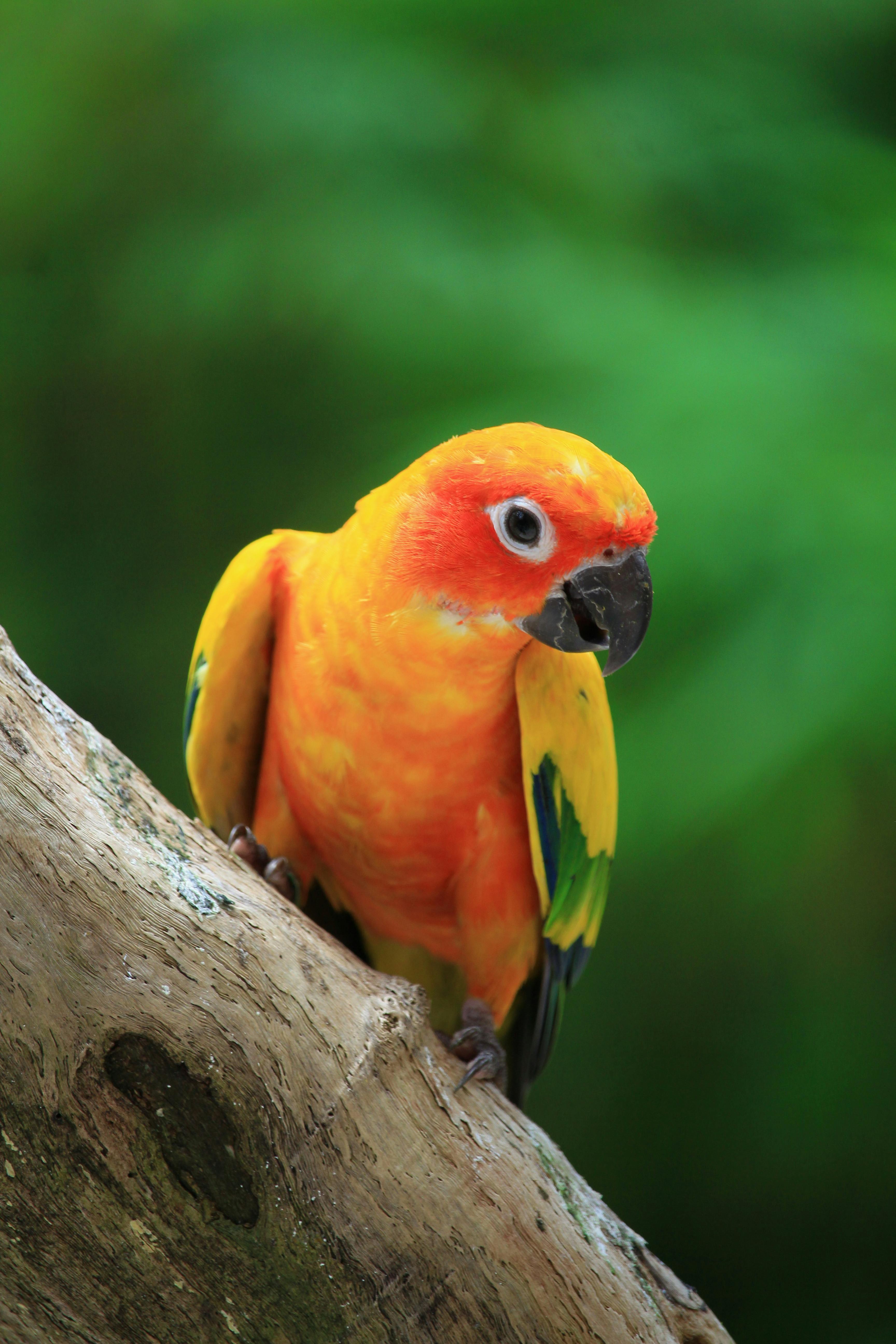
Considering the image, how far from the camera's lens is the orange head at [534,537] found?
1.00 m

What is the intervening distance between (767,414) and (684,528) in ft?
0.90

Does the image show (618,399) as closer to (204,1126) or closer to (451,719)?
(451,719)

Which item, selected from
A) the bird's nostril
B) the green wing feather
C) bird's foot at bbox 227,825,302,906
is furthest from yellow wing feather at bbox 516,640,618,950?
bird's foot at bbox 227,825,302,906

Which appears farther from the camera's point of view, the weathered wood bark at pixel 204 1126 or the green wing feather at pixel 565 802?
the green wing feather at pixel 565 802

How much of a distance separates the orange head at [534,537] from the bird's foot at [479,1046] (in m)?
0.48

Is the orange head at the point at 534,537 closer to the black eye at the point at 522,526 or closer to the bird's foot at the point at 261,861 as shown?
the black eye at the point at 522,526

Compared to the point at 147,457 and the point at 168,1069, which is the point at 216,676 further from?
the point at 147,457

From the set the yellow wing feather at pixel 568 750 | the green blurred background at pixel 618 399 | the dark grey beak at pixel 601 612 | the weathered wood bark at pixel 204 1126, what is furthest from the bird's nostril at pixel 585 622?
the green blurred background at pixel 618 399

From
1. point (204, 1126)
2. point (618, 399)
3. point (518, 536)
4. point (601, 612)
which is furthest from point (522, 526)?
point (618, 399)

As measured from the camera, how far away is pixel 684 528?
5.67 feet

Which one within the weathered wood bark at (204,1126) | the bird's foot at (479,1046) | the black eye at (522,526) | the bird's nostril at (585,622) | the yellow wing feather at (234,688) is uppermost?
the black eye at (522,526)

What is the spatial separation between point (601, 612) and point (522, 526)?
12 centimetres

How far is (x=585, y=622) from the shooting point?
1.08 m

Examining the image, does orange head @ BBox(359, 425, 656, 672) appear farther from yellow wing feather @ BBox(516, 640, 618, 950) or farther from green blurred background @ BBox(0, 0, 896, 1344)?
green blurred background @ BBox(0, 0, 896, 1344)
